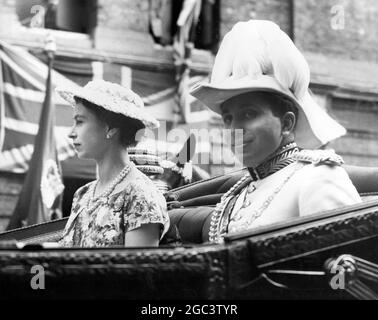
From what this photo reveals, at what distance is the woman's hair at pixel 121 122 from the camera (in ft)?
8.69

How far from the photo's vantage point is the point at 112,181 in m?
2.68

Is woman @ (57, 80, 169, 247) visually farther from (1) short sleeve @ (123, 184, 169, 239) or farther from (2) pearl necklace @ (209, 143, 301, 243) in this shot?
(2) pearl necklace @ (209, 143, 301, 243)

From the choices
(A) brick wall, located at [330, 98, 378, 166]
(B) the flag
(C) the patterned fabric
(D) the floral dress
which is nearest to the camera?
(C) the patterned fabric

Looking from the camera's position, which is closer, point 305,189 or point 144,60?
point 305,189

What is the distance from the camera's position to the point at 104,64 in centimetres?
1090

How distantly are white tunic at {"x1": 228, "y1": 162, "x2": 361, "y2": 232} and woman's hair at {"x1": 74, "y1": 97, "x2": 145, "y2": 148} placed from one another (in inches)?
19.6

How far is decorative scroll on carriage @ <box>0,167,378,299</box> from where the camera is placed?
1.62 metres

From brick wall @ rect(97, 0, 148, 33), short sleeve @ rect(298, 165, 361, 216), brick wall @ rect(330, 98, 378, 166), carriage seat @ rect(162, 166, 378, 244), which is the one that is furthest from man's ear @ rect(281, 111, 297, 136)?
brick wall @ rect(330, 98, 378, 166)

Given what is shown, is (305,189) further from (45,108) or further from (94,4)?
(94,4)

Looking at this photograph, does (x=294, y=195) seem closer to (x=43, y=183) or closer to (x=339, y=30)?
(x=43, y=183)

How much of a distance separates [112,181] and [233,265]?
1043 mm

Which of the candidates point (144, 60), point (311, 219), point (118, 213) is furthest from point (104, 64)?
point (311, 219)

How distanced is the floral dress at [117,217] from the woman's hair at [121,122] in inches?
4.0
